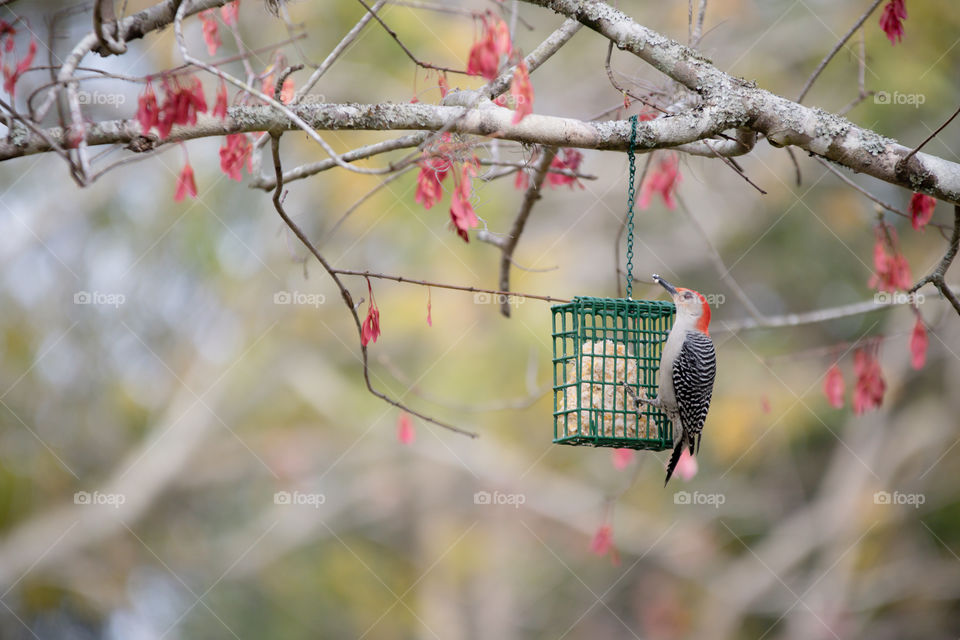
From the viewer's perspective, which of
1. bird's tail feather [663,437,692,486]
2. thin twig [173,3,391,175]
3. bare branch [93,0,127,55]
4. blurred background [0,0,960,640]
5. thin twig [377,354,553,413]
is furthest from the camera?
blurred background [0,0,960,640]

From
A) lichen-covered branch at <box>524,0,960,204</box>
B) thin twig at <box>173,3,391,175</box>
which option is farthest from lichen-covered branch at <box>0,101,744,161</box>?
thin twig at <box>173,3,391,175</box>

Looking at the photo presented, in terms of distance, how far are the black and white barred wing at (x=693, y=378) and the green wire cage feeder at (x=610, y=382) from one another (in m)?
0.21

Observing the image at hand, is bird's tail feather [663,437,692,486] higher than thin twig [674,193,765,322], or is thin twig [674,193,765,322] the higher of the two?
thin twig [674,193,765,322]

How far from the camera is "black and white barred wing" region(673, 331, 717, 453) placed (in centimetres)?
543

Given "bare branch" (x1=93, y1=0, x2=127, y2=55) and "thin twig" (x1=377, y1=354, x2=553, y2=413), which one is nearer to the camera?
"bare branch" (x1=93, y1=0, x2=127, y2=55)

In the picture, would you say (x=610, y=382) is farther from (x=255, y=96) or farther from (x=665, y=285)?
(x=255, y=96)

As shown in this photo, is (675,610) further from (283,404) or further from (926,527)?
(283,404)

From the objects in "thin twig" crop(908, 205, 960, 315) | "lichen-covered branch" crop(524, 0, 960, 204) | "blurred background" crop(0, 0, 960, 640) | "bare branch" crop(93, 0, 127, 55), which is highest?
"lichen-covered branch" crop(524, 0, 960, 204)

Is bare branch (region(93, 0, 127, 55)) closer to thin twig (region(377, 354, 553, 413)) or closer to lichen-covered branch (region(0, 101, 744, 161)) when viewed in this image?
lichen-covered branch (region(0, 101, 744, 161))

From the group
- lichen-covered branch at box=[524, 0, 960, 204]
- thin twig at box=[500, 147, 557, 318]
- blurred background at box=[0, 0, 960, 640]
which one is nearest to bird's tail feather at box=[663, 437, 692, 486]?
thin twig at box=[500, 147, 557, 318]

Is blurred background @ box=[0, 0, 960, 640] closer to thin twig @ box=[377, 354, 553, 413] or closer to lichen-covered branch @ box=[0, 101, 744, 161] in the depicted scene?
thin twig @ box=[377, 354, 553, 413]

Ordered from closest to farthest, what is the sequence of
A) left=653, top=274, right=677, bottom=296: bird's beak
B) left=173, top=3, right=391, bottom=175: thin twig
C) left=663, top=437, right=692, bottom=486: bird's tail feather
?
1. left=173, top=3, right=391, bottom=175: thin twig
2. left=653, top=274, right=677, bottom=296: bird's beak
3. left=663, top=437, right=692, bottom=486: bird's tail feather

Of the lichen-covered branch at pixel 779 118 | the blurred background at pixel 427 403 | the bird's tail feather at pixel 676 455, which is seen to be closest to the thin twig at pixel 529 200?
the lichen-covered branch at pixel 779 118

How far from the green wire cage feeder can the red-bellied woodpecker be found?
0.10 m
